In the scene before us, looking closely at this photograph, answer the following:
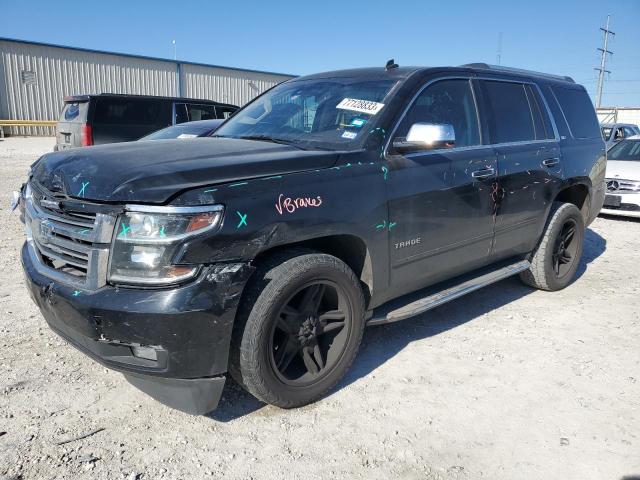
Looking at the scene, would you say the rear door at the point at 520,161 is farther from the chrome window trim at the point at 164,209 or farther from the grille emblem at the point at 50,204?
the grille emblem at the point at 50,204

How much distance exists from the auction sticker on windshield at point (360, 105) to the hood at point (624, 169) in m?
7.19

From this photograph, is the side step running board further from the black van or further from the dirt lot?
the black van

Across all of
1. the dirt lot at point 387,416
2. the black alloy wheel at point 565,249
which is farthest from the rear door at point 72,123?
the black alloy wheel at point 565,249

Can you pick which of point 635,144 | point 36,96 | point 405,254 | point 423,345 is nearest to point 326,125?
point 405,254

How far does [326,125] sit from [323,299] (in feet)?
3.85

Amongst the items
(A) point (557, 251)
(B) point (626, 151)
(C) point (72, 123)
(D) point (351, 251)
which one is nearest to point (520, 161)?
(A) point (557, 251)

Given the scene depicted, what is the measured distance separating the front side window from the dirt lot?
1.53m

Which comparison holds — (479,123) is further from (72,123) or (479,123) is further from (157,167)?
(72,123)

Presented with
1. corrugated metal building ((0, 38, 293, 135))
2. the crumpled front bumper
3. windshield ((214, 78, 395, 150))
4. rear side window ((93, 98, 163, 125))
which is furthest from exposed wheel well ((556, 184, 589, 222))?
corrugated metal building ((0, 38, 293, 135))

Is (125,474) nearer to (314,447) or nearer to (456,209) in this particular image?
(314,447)

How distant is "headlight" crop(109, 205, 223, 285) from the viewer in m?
2.37

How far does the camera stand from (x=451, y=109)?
12.8 feet

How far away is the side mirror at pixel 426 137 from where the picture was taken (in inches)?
125

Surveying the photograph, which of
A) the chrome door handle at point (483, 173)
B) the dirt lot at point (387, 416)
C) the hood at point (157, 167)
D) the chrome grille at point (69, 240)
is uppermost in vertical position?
the hood at point (157, 167)
